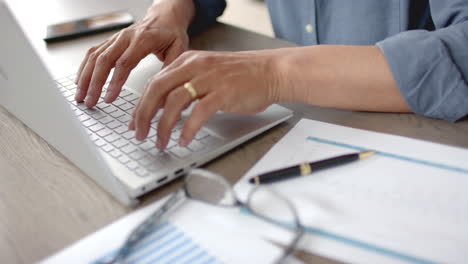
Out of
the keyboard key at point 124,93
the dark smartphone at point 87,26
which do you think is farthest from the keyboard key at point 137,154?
the dark smartphone at point 87,26

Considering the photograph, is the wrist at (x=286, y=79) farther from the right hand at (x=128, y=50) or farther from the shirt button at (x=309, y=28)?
the shirt button at (x=309, y=28)

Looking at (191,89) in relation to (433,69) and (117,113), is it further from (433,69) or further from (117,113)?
(433,69)

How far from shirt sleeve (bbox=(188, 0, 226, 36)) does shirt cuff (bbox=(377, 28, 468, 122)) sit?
0.54 metres

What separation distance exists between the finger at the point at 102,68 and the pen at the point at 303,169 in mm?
348

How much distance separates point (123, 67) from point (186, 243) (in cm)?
40

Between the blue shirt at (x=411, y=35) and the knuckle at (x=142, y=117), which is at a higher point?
the knuckle at (x=142, y=117)

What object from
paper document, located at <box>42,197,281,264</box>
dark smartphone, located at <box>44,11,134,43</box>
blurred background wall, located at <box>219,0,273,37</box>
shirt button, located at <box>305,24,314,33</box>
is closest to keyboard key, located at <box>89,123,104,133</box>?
paper document, located at <box>42,197,281,264</box>

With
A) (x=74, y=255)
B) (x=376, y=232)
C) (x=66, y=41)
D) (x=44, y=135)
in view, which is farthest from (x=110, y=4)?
(x=376, y=232)

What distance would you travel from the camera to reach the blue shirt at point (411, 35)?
57 centimetres

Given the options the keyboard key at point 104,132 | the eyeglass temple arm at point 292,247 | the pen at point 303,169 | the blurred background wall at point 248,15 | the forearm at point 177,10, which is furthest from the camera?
the blurred background wall at point 248,15

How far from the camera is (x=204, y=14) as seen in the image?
3.32 ft

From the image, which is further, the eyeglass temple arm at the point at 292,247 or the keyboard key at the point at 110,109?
the keyboard key at the point at 110,109

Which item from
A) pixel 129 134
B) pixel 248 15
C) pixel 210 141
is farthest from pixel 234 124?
pixel 248 15

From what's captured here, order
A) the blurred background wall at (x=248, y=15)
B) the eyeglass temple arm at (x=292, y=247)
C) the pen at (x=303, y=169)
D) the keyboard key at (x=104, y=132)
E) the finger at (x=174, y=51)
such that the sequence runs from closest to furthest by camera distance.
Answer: the eyeglass temple arm at (x=292, y=247) < the pen at (x=303, y=169) < the keyboard key at (x=104, y=132) < the finger at (x=174, y=51) < the blurred background wall at (x=248, y=15)
